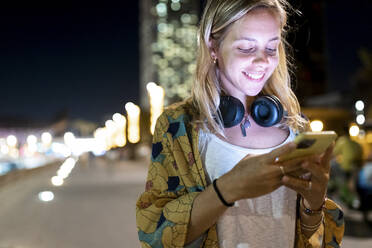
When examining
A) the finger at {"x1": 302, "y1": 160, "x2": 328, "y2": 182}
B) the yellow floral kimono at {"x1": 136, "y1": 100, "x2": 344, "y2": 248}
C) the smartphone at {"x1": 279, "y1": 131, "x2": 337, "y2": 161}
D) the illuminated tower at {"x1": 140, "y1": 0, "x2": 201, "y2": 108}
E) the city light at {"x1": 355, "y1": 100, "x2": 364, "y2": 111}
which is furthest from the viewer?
the illuminated tower at {"x1": 140, "y1": 0, "x2": 201, "y2": 108}

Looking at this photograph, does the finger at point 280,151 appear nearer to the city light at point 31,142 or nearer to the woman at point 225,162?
the woman at point 225,162

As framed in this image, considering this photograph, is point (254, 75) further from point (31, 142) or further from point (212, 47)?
point (31, 142)

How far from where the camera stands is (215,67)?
1790mm

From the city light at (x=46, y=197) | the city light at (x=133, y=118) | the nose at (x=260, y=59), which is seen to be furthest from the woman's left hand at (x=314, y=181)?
the city light at (x=133, y=118)

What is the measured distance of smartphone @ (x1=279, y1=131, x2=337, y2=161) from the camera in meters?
1.28

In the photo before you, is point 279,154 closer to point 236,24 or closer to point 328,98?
point 236,24

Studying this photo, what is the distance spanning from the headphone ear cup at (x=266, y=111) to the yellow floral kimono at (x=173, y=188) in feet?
0.76

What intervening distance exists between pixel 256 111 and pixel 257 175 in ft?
1.48

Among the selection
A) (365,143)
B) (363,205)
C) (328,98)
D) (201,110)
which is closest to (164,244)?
(201,110)

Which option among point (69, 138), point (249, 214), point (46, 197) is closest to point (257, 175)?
point (249, 214)

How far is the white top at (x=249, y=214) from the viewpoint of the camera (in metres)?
1.63

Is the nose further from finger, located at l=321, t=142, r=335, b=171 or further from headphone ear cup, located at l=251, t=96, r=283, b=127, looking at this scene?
finger, located at l=321, t=142, r=335, b=171

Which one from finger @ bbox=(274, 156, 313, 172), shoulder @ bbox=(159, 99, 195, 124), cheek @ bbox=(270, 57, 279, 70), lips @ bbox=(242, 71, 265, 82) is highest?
cheek @ bbox=(270, 57, 279, 70)

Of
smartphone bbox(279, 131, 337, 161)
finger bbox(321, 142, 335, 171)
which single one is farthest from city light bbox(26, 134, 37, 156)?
smartphone bbox(279, 131, 337, 161)
